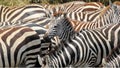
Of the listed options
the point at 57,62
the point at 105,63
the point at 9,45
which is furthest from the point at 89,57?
the point at 105,63

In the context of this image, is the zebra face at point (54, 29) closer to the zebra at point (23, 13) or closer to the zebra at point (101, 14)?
the zebra at point (101, 14)

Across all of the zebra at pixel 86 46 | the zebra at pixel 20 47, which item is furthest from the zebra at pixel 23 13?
the zebra at pixel 20 47

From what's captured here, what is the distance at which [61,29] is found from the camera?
10469mm

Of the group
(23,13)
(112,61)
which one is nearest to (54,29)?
(23,13)

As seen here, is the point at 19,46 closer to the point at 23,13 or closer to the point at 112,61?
the point at 112,61

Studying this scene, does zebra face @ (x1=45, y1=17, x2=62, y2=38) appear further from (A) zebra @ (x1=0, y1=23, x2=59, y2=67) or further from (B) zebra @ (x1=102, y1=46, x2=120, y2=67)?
(B) zebra @ (x1=102, y1=46, x2=120, y2=67)

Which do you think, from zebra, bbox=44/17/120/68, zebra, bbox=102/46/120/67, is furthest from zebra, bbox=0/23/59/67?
zebra, bbox=102/46/120/67

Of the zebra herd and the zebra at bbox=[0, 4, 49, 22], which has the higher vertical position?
the zebra at bbox=[0, 4, 49, 22]

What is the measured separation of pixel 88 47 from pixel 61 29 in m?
1.18

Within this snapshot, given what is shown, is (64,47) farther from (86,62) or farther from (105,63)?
(105,63)

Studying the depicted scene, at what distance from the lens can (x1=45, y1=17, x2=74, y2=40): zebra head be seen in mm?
10125

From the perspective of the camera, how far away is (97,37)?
9.75 meters

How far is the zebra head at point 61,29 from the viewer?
10.1 m

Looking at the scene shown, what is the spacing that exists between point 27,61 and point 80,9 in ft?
24.7
